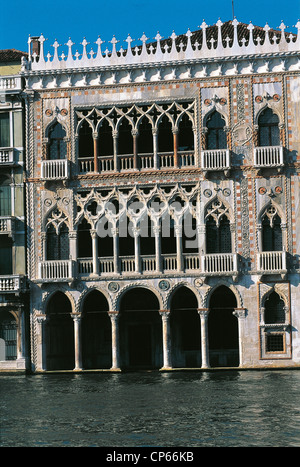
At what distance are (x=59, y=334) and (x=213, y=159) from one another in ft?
32.6

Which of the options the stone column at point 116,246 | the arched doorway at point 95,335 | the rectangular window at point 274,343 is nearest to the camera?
the rectangular window at point 274,343

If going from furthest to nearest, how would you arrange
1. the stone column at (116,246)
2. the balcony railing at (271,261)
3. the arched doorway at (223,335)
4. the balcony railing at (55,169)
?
the arched doorway at (223,335), the balcony railing at (55,169), the stone column at (116,246), the balcony railing at (271,261)

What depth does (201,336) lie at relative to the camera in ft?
145

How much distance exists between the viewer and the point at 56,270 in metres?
44.1

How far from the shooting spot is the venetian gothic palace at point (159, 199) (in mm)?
43188

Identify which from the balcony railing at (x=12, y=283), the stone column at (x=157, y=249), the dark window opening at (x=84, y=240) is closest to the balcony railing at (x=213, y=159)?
the stone column at (x=157, y=249)

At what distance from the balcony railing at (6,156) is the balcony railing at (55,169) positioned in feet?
4.71

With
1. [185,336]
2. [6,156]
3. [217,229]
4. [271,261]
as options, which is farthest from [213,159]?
[6,156]

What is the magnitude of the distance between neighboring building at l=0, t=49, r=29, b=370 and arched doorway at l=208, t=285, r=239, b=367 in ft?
24.7

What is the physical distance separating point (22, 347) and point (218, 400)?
1363 centimetres

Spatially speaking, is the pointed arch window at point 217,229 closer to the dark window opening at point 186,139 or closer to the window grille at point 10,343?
the dark window opening at point 186,139
